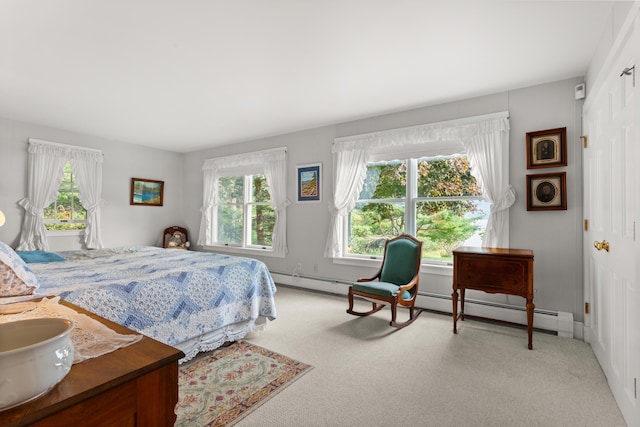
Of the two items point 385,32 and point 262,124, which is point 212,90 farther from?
point 385,32

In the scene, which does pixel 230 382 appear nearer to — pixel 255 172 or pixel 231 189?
pixel 255 172

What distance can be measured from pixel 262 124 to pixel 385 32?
2.77 metres

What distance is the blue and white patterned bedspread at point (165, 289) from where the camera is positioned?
2.08 m

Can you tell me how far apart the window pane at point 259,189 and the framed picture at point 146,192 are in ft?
6.54

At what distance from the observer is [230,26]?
2365 mm

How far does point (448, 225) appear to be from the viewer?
3900mm

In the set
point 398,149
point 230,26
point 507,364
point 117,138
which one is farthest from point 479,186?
point 117,138

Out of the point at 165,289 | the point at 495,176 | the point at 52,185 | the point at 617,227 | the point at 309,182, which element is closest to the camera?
the point at 617,227

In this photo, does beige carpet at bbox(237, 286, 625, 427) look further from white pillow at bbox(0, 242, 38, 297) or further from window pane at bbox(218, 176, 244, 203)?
window pane at bbox(218, 176, 244, 203)

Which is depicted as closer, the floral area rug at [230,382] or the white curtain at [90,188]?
the floral area rug at [230,382]

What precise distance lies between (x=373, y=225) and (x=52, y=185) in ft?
16.0

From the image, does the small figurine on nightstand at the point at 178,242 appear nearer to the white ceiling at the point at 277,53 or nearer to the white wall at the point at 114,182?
the white wall at the point at 114,182

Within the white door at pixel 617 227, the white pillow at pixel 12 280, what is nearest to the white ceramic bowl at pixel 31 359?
the white pillow at pixel 12 280

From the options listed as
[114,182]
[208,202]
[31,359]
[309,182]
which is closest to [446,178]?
[309,182]
